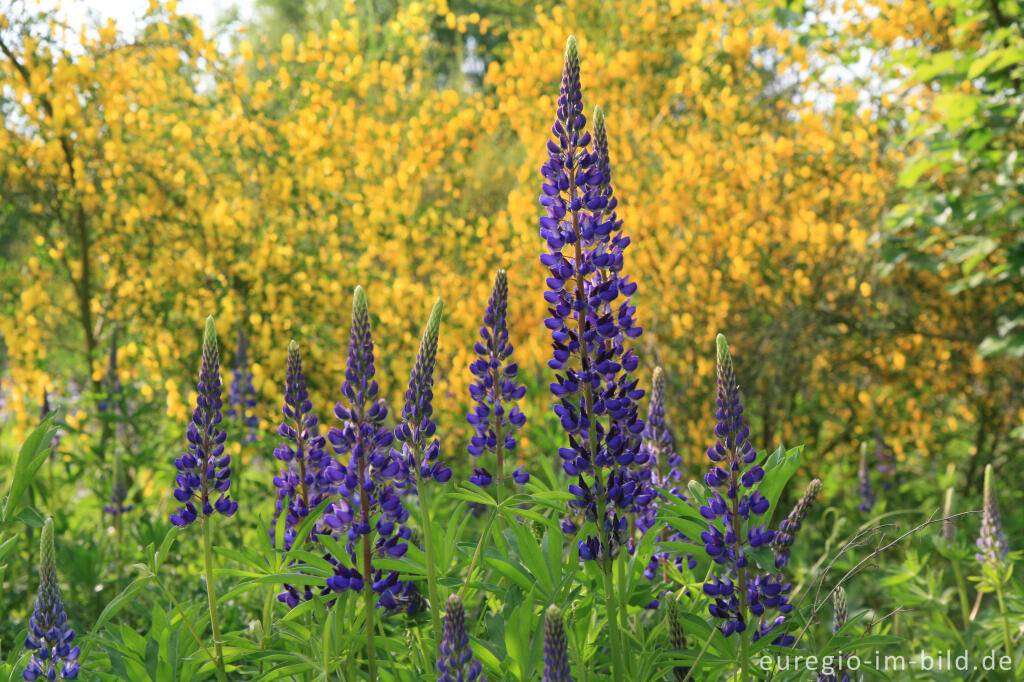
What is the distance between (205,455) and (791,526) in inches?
62.9

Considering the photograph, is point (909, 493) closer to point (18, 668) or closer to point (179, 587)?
point (179, 587)

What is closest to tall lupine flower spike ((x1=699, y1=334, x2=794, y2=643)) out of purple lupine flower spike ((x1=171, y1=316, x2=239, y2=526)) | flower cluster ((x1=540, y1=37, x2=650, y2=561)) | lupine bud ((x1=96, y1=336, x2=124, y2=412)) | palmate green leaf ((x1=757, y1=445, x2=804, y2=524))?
palmate green leaf ((x1=757, y1=445, x2=804, y2=524))

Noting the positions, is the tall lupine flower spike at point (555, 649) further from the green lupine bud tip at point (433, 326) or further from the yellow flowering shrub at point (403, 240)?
the yellow flowering shrub at point (403, 240)

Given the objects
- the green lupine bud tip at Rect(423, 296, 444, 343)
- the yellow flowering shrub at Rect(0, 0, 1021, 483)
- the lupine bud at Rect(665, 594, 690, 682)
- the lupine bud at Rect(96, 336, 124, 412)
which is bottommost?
the lupine bud at Rect(665, 594, 690, 682)

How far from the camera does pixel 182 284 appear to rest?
6.21m

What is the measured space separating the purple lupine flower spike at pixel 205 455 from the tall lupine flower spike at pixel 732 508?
4.32 feet

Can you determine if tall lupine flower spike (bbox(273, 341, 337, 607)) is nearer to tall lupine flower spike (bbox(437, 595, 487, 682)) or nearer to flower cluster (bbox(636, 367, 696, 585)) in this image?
tall lupine flower spike (bbox(437, 595, 487, 682))

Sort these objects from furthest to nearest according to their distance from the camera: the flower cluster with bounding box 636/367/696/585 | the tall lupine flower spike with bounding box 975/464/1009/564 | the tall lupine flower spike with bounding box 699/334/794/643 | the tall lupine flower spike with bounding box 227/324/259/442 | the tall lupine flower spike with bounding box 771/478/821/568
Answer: the tall lupine flower spike with bounding box 227/324/259/442 → the tall lupine flower spike with bounding box 975/464/1009/564 → the flower cluster with bounding box 636/367/696/585 → the tall lupine flower spike with bounding box 771/478/821/568 → the tall lupine flower spike with bounding box 699/334/794/643

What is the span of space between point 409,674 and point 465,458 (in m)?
5.07

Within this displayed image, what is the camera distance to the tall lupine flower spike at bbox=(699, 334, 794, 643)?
208 cm

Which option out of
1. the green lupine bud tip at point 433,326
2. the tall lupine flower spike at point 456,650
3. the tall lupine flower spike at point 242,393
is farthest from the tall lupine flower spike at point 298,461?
the tall lupine flower spike at point 242,393

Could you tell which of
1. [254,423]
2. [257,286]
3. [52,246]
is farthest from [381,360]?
[52,246]

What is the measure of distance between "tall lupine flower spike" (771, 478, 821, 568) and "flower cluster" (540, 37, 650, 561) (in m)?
0.39

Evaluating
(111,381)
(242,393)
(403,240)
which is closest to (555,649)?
(242,393)
